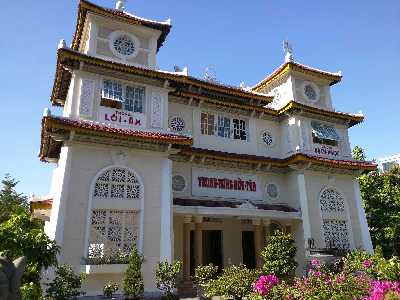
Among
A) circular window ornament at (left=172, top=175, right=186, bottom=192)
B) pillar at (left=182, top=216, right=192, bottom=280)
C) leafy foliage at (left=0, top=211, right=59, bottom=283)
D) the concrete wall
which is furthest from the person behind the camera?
pillar at (left=182, top=216, right=192, bottom=280)

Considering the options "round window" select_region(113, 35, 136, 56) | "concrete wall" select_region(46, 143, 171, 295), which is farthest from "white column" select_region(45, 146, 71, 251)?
"round window" select_region(113, 35, 136, 56)

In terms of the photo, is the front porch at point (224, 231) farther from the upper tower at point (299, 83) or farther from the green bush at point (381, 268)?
the upper tower at point (299, 83)

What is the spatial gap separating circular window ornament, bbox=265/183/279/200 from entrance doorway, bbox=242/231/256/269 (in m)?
2.50

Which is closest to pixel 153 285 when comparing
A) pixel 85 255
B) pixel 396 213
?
pixel 85 255

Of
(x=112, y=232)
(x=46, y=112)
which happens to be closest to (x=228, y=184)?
(x=112, y=232)

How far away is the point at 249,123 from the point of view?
65.3 feet

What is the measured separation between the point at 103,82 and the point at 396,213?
20110mm

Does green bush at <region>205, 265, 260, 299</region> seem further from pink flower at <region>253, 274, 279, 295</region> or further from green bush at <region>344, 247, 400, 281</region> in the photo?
green bush at <region>344, 247, 400, 281</region>

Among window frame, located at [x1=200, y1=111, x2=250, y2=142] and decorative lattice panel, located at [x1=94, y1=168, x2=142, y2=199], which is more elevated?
window frame, located at [x1=200, y1=111, x2=250, y2=142]

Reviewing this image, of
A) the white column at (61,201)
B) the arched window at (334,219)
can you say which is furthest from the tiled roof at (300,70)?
the white column at (61,201)

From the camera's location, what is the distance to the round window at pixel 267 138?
20.2 metres

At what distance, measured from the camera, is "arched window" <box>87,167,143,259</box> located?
12828 mm

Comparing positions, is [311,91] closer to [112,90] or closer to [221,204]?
[221,204]

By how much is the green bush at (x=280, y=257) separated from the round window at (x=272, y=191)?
14.5ft
